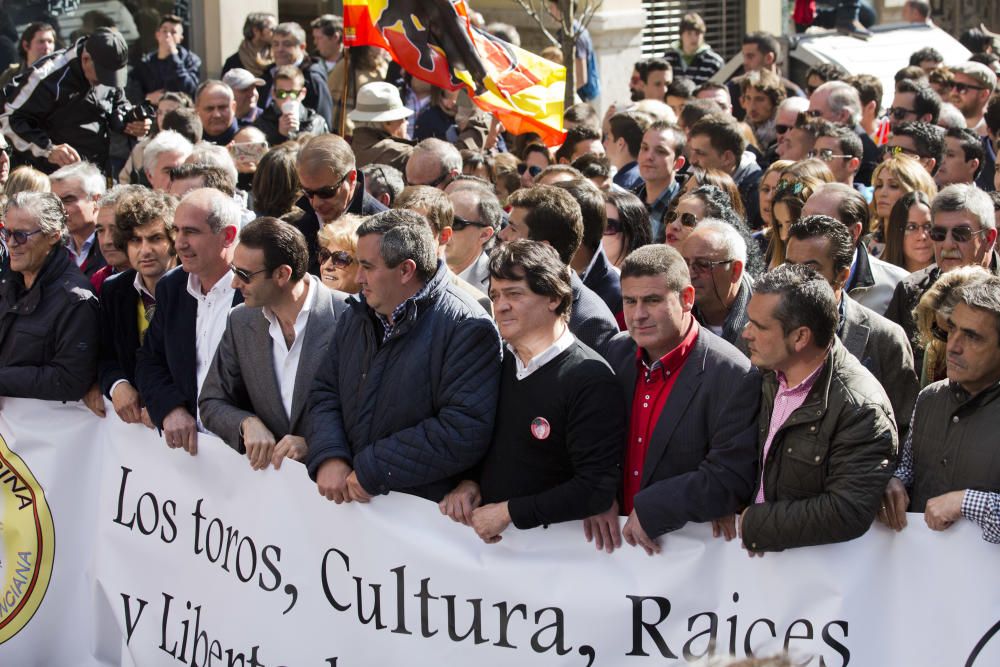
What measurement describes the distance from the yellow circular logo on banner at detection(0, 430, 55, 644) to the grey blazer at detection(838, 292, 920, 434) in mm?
3506

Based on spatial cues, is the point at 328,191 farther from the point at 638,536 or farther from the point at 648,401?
the point at 638,536

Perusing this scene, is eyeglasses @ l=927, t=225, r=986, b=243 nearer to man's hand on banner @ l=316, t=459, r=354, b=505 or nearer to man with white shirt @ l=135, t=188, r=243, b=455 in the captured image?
man's hand on banner @ l=316, t=459, r=354, b=505

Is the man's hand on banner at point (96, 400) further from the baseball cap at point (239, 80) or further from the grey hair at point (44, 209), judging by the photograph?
the baseball cap at point (239, 80)

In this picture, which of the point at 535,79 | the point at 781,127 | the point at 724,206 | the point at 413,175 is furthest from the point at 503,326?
the point at 781,127

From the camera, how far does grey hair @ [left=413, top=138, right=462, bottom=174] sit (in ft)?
Result: 26.9

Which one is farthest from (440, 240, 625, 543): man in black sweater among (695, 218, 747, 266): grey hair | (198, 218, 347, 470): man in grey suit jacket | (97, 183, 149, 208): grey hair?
(97, 183, 149, 208): grey hair

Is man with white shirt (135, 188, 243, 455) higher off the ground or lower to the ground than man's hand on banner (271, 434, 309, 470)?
higher

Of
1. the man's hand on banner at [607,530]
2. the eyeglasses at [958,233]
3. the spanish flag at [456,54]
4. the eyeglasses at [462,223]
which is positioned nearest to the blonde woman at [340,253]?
the eyeglasses at [462,223]

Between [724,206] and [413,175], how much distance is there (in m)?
2.27

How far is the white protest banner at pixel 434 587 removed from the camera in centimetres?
442

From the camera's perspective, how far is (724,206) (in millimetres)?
6590

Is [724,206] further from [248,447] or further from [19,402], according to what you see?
[19,402]

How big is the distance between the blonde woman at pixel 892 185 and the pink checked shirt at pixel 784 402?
10.2ft

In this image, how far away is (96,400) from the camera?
6273mm
